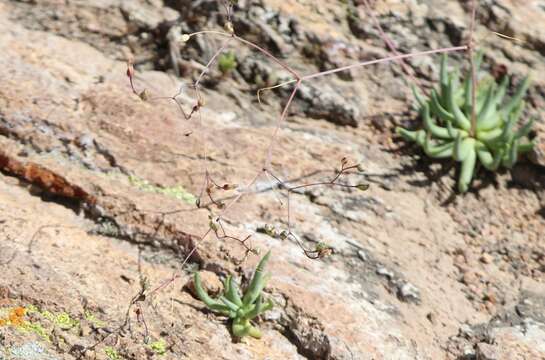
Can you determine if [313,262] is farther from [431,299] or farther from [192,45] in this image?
[192,45]

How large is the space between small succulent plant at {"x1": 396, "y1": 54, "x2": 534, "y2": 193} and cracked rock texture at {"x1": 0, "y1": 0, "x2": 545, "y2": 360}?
0.56 feet

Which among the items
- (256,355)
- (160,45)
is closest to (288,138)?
(160,45)

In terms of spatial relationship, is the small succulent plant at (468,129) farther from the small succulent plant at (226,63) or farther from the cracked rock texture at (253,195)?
the small succulent plant at (226,63)

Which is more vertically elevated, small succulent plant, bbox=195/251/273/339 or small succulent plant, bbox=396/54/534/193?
small succulent plant, bbox=396/54/534/193

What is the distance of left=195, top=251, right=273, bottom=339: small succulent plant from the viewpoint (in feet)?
11.0

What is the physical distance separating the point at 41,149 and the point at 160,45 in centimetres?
143

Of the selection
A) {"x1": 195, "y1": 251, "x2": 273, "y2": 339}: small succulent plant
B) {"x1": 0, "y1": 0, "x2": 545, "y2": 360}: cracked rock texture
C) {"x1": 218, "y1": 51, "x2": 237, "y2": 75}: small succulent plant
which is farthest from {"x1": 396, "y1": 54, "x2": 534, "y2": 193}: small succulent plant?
{"x1": 195, "y1": 251, "x2": 273, "y2": 339}: small succulent plant

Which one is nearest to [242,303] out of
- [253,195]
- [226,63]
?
[253,195]

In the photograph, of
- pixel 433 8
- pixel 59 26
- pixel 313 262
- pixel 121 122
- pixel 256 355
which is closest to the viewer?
pixel 256 355

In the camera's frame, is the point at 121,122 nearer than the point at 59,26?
Yes

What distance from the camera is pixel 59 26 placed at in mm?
5016

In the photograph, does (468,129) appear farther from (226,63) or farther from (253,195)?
(226,63)

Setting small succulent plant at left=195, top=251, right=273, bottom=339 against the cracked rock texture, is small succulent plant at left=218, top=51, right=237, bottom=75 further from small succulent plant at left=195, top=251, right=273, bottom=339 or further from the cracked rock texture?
small succulent plant at left=195, top=251, right=273, bottom=339

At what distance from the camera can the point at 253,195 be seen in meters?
4.14
